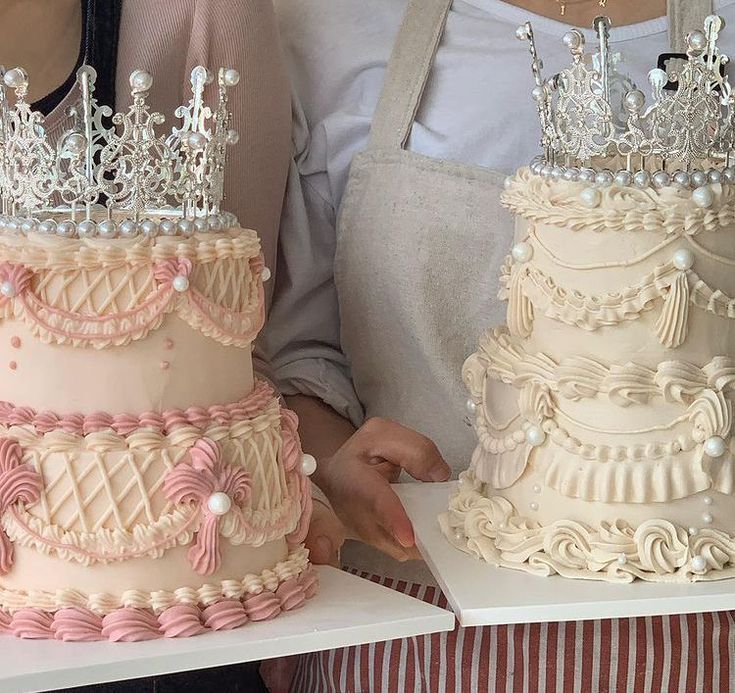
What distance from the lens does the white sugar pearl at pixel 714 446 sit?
2.87 ft

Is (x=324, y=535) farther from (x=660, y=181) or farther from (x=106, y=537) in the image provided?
(x=660, y=181)

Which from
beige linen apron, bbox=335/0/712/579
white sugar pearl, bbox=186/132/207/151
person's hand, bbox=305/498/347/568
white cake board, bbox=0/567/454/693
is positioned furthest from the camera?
beige linen apron, bbox=335/0/712/579

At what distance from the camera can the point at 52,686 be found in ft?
2.39

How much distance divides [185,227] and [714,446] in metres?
0.43

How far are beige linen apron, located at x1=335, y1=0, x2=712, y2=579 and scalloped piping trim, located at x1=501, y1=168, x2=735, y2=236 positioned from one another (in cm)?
34

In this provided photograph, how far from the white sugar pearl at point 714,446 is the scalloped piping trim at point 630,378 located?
34 millimetres

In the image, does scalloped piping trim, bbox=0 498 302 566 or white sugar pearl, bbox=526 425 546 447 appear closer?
scalloped piping trim, bbox=0 498 302 566

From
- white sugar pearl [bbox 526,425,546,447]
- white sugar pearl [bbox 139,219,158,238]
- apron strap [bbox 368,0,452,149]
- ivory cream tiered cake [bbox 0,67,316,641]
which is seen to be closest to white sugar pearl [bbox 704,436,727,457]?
white sugar pearl [bbox 526,425,546,447]

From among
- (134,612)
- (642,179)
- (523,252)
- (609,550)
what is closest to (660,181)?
(642,179)

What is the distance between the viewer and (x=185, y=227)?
0.83m

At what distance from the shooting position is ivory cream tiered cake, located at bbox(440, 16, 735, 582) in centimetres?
87

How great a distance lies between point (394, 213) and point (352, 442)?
0.30 meters

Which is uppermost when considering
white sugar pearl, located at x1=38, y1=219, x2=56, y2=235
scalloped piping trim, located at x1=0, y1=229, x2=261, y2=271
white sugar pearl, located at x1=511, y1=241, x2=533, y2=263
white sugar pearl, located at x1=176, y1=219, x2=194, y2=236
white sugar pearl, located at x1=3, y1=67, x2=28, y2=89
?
white sugar pearl, located at x1=3, y1=67, x2=28, y2=89

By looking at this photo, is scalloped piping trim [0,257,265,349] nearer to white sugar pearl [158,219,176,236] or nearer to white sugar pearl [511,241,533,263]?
white sugar pearl [158,219,176,236]
